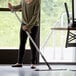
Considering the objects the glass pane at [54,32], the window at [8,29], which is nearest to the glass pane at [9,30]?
the window at [8,29]

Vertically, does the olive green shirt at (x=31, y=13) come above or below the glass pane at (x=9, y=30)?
above

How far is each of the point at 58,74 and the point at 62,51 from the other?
77.4 inches

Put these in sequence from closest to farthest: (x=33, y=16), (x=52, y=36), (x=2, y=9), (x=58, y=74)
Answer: (x=58, y=74) < (x=33, y=16) < (x=2, y=9) < (x=52, y=36)

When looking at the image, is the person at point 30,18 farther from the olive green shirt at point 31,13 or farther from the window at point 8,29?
the window at point 8,29

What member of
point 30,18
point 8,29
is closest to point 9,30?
point 8,29

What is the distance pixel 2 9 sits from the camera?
18.0 feet

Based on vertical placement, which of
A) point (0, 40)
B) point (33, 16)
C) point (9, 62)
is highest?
point (33, 16)

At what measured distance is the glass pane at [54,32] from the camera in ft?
18.7

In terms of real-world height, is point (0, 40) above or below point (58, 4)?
below

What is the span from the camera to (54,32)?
5883 mm

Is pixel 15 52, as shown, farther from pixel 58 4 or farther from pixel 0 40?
pixel 58 4

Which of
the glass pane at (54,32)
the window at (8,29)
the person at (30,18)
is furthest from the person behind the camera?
the glass pane at (54,32)

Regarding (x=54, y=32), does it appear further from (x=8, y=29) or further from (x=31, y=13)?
(x=31, y=13)

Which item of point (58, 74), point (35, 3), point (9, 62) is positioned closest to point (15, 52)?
point (9, 62)
